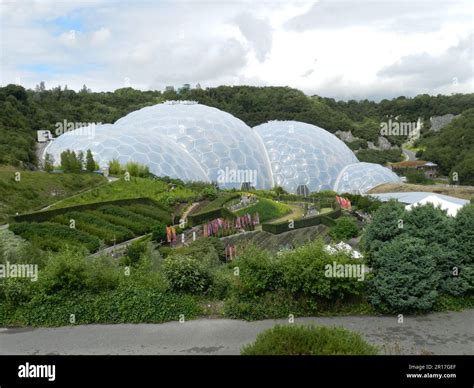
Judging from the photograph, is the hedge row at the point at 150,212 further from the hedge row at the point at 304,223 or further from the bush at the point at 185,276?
the bush at the point at 185,276

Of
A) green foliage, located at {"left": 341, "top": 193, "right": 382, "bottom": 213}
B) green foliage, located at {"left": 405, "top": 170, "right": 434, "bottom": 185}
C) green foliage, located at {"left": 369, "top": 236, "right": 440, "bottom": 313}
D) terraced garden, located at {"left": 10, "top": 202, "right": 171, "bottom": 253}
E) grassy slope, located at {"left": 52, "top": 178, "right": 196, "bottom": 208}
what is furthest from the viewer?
green foliage, located at {"left": 405, "top": 170, "right": 434, "bottom": 185}

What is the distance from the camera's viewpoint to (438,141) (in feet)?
213

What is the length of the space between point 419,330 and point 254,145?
28771 mm

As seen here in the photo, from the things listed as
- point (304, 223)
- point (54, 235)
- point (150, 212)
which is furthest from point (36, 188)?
point (304, 223)

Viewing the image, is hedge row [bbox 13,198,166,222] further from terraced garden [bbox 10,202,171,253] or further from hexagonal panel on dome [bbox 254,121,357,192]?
hexagonal panel on dome [bbox 254,121,357,192]

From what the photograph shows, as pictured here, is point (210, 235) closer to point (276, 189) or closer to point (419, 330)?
point (419, 330)

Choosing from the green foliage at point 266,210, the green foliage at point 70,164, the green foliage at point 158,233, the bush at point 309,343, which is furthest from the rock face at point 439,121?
the bush at point 309,343

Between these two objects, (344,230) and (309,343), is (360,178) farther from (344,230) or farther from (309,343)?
(309,343)

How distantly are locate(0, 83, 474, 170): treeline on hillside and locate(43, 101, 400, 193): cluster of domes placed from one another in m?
7.00

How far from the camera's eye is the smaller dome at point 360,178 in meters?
37.7

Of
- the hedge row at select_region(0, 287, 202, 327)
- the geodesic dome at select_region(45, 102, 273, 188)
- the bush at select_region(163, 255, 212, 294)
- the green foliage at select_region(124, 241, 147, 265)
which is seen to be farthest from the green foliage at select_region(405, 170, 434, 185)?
the hedge row at select_region(0, 287, 202, 327)

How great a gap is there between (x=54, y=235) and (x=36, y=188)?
20.3 feet

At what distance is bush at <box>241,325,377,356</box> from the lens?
18.5 ft

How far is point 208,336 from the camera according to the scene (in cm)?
821
